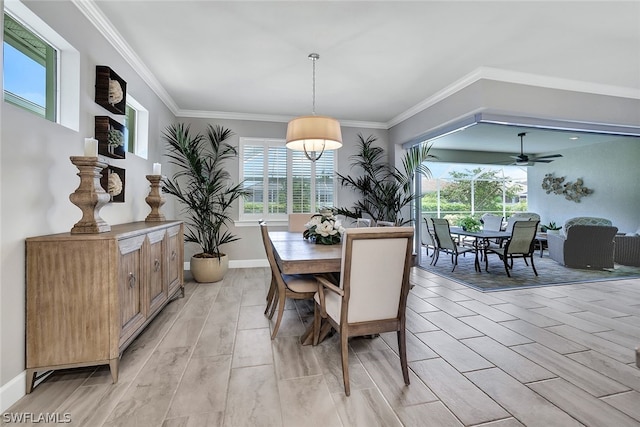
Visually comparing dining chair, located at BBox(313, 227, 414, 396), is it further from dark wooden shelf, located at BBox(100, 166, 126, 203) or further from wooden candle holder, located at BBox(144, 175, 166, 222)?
wooden candle holder, located at BBox(144, 175, 166, 222)

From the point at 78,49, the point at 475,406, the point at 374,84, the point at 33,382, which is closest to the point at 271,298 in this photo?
the point at 33,382

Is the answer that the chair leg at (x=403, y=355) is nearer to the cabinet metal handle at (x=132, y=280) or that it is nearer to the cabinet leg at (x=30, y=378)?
the cabinet metal handle at (x=132, y=280)

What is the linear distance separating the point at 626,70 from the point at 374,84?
2.88 metres

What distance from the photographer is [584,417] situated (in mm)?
1534

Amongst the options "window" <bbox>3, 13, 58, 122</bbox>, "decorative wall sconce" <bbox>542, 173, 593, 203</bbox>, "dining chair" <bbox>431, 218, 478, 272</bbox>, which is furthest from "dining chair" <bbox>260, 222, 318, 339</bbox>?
"decorative wall sconce" <bbox>542, 173, 593, 203</bbox>

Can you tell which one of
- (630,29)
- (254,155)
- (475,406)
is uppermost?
(630,29)

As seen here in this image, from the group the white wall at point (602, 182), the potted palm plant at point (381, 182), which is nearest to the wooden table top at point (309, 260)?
the potted palm plant at point (381, 182)

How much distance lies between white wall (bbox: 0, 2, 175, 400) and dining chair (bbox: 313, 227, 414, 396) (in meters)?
1.78

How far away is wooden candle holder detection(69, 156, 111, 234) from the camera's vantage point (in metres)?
1.89

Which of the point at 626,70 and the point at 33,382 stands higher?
the point at 626,70

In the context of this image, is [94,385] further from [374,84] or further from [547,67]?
[547,67]

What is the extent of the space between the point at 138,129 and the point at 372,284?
3.47m

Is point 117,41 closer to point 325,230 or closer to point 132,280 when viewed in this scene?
point 132,280

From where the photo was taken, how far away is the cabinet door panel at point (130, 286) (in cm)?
194
